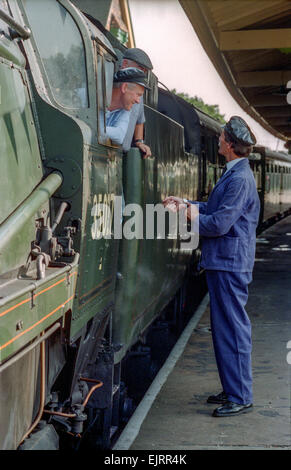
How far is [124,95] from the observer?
503cm

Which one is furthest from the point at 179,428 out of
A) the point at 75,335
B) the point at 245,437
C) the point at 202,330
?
the point at 202,330

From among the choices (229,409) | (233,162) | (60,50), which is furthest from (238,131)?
(229,409)

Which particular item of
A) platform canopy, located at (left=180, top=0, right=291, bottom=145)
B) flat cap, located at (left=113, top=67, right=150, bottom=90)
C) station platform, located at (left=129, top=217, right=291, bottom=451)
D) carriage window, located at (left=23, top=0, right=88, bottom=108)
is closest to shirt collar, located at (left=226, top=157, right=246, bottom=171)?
flat cap, located at (left=113, top=67, right=150, bottom=90)

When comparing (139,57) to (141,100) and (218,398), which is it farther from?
(218,398)

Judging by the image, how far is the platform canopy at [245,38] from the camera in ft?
42.1

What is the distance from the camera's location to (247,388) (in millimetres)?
5422

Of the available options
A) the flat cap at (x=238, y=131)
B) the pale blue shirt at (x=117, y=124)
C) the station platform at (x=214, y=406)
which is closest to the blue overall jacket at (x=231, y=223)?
the flat cap at (x=238, y=131)

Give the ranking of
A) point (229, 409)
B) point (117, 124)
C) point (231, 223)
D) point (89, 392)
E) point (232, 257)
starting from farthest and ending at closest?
1. point (229, 409)
2. point (232, 257)
3. point (231, 223)
4. point (117, 124)
5. point (89, 392)

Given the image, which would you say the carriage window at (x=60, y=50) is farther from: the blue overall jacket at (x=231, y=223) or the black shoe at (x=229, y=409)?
the black shoe at (x=229, y=409)

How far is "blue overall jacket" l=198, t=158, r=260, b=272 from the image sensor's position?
5.18m

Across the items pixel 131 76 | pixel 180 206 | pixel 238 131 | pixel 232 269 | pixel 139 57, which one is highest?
pixel 139 57

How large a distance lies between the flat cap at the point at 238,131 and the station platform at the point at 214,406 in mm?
1979

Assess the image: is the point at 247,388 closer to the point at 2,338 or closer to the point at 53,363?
the point at 53,363

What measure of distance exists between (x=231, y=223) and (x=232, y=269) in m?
0.33
